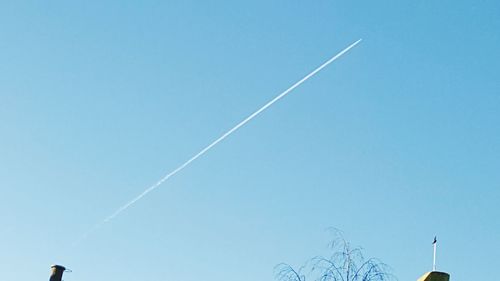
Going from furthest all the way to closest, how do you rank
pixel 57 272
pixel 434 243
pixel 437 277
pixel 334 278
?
pixel 57 272 < pixel 334 278 < pixel 434 243 < pixel 437 277

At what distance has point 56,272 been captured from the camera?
2053 cm

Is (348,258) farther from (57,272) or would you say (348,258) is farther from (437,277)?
(57,272)

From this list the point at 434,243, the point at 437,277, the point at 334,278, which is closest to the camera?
the point at 437,277

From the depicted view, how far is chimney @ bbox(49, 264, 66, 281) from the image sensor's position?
20.4 metres

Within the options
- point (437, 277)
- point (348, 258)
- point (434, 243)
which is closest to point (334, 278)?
point (348, 258)

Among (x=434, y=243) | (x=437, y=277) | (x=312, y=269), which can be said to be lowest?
(x=437, y=277)

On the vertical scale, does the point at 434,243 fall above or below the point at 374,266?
below

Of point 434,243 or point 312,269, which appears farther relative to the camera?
point 312,269

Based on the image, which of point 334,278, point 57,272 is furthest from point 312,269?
point 57,272

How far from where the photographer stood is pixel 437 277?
6.30 metres

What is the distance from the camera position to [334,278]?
39.5 ft

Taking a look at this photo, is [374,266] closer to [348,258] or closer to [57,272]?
[348,258]

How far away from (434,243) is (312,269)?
4.69 meters

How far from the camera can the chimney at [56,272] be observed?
20438mm
